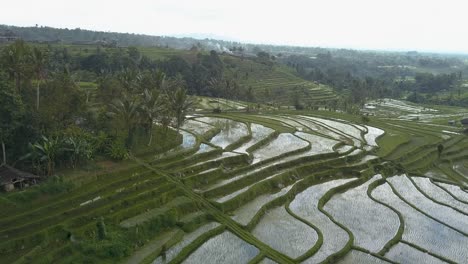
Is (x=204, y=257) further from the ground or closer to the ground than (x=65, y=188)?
closer to the ground

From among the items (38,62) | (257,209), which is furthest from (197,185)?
→ (38,62)

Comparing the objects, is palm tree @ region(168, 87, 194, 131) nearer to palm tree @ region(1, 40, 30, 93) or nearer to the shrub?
the shrub

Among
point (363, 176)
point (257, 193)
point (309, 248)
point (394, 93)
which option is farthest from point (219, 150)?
point (394, 93)

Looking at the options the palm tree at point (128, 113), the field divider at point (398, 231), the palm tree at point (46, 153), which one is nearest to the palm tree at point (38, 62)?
the palm tree at point (128, 113)

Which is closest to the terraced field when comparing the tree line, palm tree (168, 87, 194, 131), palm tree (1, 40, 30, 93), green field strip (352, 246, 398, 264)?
green field strip (352, 246, 398, 264)

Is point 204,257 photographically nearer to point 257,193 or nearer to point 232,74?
point 257,193

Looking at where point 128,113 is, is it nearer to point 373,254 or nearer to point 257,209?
point 257,209
